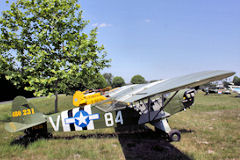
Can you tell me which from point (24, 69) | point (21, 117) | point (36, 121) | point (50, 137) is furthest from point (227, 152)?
point (24, 69)

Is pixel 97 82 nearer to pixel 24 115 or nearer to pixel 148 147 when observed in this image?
pixel 24 115

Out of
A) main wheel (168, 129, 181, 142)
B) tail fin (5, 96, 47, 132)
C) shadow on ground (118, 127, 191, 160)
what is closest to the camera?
shadow on ground (118, 127, 191, 160)

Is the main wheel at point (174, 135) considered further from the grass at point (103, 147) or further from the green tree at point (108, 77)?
the green tree at point (108, 77)

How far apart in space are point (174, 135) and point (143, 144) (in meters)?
1.25

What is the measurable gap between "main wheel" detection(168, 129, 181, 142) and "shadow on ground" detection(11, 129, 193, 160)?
0.23 metres

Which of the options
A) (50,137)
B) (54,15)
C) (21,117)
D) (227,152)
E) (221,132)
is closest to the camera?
(227,152)

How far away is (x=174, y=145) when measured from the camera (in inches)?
205

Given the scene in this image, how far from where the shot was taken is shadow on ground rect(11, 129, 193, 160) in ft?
14.5

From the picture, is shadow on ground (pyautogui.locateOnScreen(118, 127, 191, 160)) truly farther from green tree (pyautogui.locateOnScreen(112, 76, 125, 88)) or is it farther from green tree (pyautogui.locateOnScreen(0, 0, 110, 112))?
green tree (pyautogui.locateOnScreen(112, 76, 125, 88))

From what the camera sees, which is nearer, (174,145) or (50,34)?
(174,145)

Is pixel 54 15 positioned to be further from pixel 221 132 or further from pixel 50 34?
pixel 221 132

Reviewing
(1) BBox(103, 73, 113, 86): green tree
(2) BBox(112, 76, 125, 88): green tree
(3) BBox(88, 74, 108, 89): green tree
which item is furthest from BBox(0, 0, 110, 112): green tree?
(1) BBox(103, 73, 113, 86): green tree

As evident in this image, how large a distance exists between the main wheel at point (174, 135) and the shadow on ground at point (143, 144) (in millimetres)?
226

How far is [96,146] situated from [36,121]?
8.61 feet
